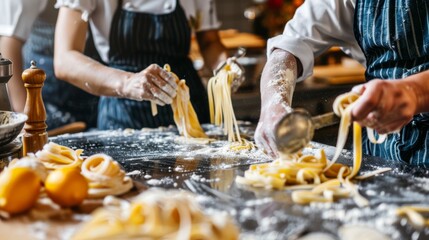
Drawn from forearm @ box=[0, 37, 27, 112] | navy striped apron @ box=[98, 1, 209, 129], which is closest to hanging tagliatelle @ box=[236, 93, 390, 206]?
navy striped apron @ box=[98, 1, 209, 129]

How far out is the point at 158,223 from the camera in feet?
4.80

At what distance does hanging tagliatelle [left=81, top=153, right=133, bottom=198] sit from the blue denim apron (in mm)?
2964

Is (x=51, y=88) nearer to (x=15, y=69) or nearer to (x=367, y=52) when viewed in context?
(x=15, y=69)

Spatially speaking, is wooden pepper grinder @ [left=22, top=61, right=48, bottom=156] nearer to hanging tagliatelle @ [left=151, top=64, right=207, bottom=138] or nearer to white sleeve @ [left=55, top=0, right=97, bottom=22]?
hanging tagliatelle @ [left=151, top=64, right=207, bottom=138]

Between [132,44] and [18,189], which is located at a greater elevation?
[132,44]

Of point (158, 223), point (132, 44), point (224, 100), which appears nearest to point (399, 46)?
point (224, 100)

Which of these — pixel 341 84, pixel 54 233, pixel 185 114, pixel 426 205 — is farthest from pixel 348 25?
pixel 341 84

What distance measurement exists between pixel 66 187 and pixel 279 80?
1164mm

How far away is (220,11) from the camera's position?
7219mm

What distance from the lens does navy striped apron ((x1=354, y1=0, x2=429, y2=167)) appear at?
247 centimetres

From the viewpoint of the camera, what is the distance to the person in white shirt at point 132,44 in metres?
3.38

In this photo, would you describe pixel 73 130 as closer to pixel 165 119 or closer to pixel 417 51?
pixel 165 119

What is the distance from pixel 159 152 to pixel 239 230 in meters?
1.15

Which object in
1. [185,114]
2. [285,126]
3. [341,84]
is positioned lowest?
[341,84]
